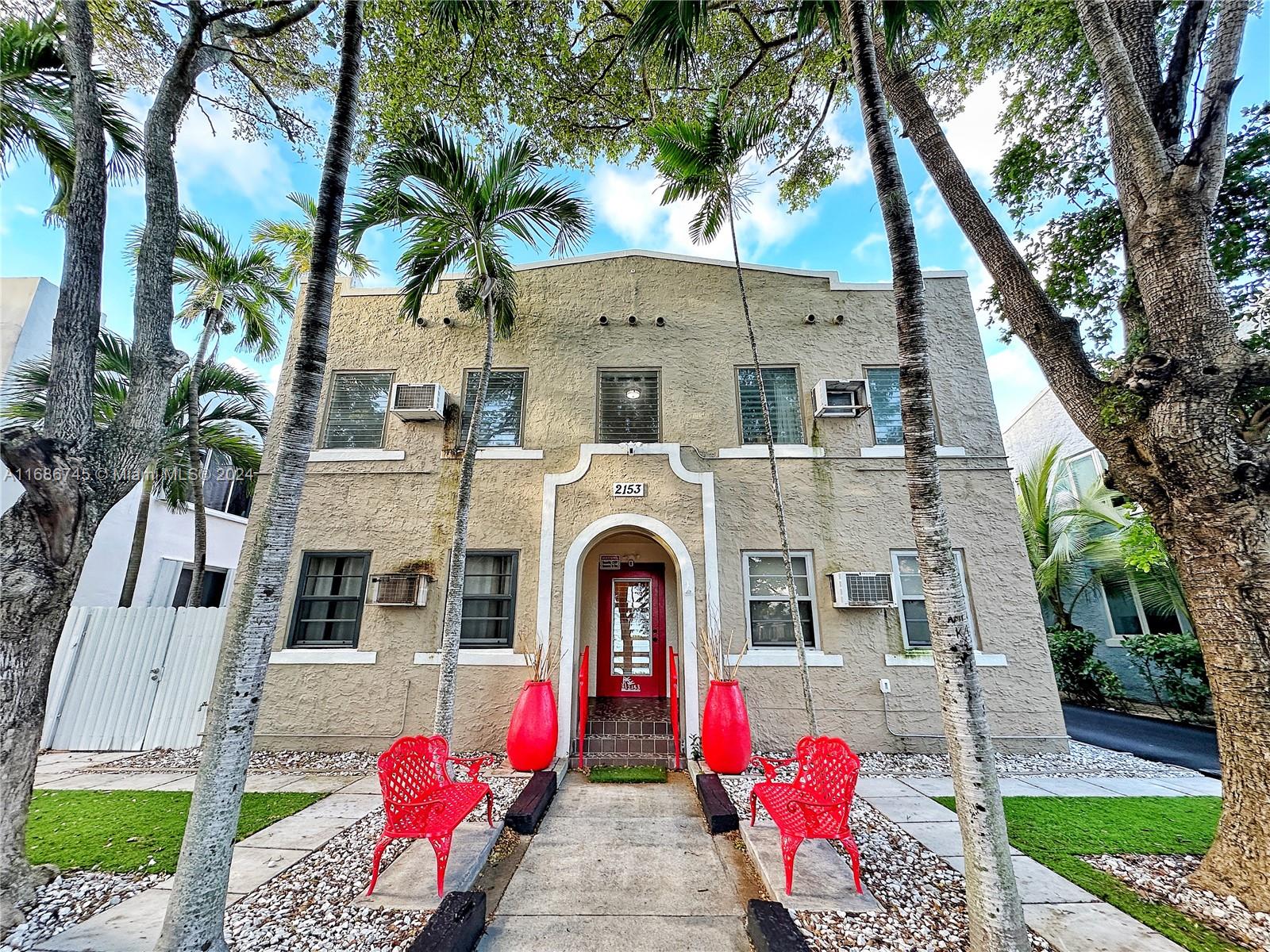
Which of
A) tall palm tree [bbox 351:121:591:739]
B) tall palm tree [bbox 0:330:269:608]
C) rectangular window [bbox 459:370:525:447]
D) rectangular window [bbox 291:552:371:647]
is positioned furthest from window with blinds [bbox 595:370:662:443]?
tall palm tree [bbox 0:330:269:608]

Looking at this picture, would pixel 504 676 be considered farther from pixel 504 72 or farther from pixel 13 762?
pixel 504 72

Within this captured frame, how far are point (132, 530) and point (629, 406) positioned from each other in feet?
39.1

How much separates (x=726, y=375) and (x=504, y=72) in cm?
561

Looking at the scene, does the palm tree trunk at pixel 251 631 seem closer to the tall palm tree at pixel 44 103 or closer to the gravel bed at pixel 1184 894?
the tall palm tree at pixel 44 103

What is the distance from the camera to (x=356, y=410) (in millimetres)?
8156

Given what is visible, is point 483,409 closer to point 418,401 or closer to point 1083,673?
point 418,401

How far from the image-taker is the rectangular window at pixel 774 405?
786cm

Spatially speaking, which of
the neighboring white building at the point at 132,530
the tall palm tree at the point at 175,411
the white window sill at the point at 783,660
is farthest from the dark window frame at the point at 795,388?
the neighboring white building at the point at 132,530

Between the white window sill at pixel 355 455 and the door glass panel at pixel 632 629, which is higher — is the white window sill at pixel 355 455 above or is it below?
Answer: above

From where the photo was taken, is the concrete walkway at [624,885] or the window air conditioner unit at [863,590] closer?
the concrete walkway at [624,885]

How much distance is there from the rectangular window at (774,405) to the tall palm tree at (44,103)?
830 cm

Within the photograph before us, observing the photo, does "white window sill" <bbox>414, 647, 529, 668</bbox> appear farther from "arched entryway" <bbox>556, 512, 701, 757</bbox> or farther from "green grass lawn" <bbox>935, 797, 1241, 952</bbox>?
"green grass lawn" <bbox>935, 797, 1241, 952</bbox>

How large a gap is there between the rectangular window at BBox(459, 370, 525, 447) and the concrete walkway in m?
5.39

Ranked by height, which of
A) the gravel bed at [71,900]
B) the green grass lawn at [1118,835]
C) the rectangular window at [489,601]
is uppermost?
the rectangular window at [489,601]
